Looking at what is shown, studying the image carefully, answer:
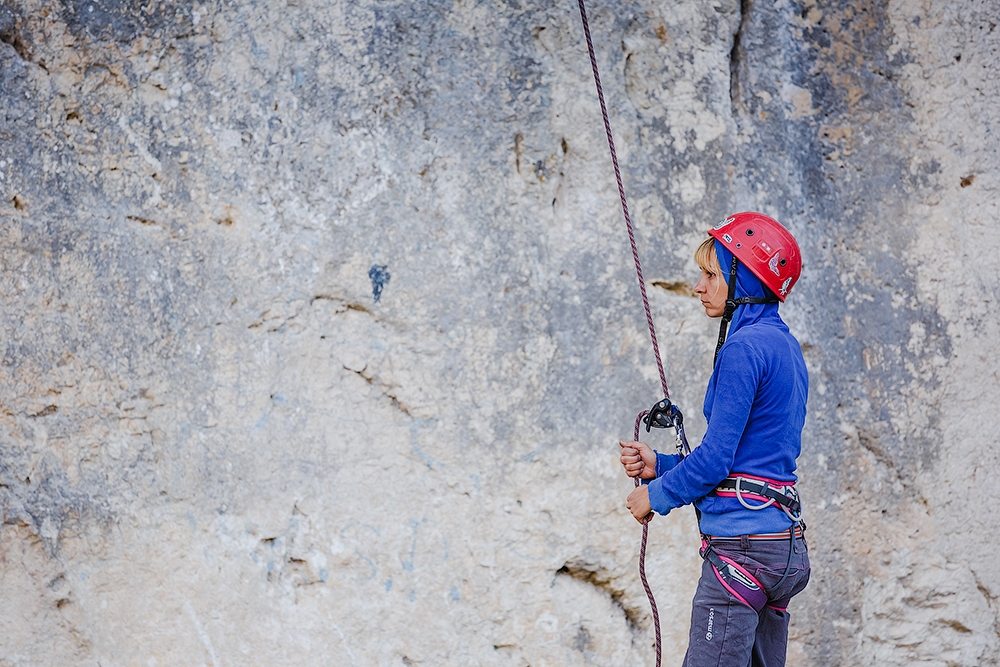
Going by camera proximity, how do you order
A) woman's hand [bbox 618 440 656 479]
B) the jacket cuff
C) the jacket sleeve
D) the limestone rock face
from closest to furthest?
the jacket sleeve
the jacket cuff
woman's hand [bbox 618 440 656 479]
the limestone rock face

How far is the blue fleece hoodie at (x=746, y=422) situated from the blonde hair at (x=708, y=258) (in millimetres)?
23

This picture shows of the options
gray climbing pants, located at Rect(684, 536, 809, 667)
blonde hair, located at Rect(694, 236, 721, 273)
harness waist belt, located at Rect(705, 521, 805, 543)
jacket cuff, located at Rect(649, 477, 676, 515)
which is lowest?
gray climbing pants, located at Rect(684, 536, 809, 667)

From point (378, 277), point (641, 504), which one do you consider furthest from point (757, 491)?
point (378, 277)

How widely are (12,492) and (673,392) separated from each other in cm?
221

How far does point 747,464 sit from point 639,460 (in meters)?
0.30

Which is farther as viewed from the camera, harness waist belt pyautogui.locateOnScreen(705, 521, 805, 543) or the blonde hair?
the blonde hair

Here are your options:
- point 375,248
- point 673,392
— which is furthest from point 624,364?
point 375,248

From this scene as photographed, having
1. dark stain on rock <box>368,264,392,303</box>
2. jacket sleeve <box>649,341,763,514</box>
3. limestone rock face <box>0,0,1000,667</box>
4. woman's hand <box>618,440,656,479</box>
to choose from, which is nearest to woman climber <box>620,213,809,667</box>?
jacket sleeve <box>649,341,763,514</box>

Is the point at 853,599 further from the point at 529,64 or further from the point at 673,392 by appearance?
the point at 529,64

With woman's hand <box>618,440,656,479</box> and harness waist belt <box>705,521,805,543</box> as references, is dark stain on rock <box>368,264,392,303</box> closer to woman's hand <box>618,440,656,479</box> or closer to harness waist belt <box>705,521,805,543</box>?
woman's hand <box>618,440,656,479</box>

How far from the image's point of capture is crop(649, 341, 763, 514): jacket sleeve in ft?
5.70

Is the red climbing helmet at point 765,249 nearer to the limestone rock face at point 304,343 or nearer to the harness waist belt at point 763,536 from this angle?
the harness waist belt at point 763,536

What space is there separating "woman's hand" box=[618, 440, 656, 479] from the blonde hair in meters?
0.48

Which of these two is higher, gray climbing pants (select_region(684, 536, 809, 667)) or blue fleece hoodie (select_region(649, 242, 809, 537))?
blue fleece hoodie (select_region(649, 242, 809, 537))
